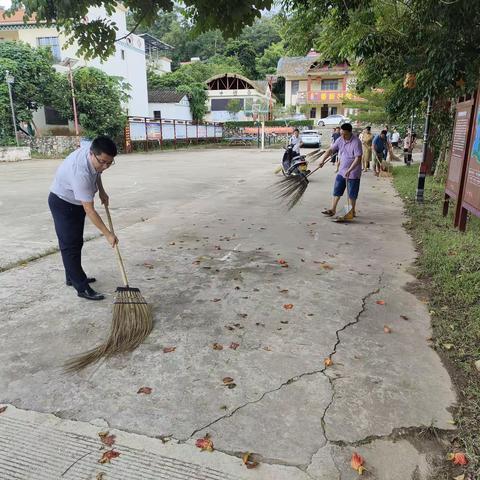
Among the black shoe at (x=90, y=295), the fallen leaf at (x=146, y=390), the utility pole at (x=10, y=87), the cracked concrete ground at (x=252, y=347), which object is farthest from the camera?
the utility pole at (x=10, y=87)

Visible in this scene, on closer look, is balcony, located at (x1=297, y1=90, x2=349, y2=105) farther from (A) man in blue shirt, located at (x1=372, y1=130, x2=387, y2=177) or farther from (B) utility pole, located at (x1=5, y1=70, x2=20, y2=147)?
(A) man in blue shirt, located at (x1=372, y1=130, x2=387, y2=177)

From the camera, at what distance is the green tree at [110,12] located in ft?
11.9

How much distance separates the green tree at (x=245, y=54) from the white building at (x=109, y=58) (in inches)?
1060

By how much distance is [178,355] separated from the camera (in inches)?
119

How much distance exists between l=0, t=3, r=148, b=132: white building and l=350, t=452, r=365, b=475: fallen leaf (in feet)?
86.9

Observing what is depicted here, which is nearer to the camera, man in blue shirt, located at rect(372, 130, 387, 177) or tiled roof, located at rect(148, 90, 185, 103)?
man in blue shirt, located at rect(372, 130, 387, 177)

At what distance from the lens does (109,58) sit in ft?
93.7

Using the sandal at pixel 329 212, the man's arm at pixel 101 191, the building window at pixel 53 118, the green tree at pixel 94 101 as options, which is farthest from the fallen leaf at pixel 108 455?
the building window at pixel 53 118

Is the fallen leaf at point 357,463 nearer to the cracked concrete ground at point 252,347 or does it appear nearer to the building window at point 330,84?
Answer: the cracked concrete ground at point 252,347

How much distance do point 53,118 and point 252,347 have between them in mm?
26875

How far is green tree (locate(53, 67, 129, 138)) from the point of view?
22641mm

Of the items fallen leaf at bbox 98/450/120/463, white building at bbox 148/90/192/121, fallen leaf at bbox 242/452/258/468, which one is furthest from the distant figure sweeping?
white building at bbox 148/90/192/121

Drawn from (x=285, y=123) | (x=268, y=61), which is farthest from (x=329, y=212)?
(x=268, y=61)

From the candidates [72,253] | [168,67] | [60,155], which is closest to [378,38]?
[72,253]
